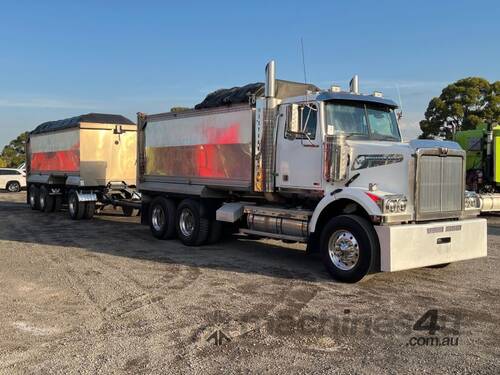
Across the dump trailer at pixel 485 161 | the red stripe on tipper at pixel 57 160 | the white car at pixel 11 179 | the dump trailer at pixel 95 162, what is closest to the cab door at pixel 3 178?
the white car at pixel 11 179

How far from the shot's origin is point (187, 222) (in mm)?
12352

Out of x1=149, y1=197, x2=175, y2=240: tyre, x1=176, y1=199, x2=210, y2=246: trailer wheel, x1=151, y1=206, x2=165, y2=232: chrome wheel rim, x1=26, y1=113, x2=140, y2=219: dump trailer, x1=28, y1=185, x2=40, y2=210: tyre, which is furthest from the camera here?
x1=28, y1=185, x2=40, y2=210: tyre

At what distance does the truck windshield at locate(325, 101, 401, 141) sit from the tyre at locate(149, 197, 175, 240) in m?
5.14

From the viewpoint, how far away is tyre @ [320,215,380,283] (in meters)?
7.78

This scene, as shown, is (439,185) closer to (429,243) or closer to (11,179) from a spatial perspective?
(429,243)

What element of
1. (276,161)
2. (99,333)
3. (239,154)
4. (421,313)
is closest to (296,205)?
(276,161)

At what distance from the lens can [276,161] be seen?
32.8ft

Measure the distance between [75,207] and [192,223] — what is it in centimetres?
712

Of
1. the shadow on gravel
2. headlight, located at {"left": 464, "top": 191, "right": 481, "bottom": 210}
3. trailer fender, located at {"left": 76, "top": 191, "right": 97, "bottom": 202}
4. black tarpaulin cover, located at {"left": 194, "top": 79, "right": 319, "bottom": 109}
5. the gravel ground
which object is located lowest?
the gravel ground

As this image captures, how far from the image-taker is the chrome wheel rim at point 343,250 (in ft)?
26.4

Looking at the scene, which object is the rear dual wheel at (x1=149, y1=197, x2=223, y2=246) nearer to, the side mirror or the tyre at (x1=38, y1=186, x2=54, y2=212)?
the side mirror

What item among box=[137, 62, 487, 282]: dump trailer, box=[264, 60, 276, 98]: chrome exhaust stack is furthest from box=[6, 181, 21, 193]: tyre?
box=[264, 60, 276, 98]: chrome exhaust stack

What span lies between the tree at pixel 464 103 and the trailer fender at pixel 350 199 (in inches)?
1130

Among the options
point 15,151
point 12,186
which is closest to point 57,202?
point 12,186
